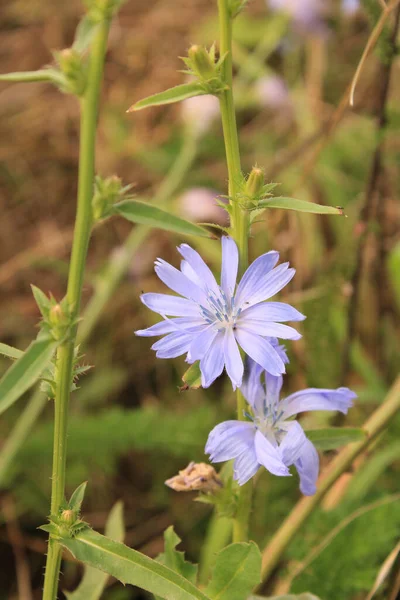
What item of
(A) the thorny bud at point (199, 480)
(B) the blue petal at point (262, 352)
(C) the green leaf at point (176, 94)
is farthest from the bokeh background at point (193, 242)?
(C) the green leaf at point (176, 94)

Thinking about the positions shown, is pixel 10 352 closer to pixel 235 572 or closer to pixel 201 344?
pixel 201 344

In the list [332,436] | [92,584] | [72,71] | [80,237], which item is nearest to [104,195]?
[80,237]

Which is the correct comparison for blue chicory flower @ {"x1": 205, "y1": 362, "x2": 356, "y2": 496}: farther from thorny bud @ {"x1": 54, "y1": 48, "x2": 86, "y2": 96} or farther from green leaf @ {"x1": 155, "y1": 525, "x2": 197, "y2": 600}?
thorny bud @ {"x1": 54, "y1": 48, "x2": 86, "y2": 96}

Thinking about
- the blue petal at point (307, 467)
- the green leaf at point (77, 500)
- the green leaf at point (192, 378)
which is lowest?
the green leaf at point (77, 500)

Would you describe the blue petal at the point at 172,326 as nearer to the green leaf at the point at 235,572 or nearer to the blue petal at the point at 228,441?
the blue petal at the point at 228,441

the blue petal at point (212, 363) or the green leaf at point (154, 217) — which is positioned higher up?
the green leaf at point (154, 217)

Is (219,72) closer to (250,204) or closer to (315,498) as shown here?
(250,204)
